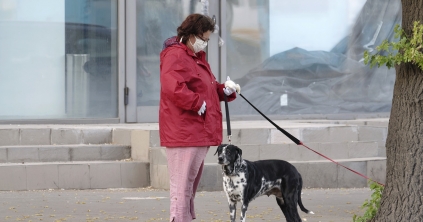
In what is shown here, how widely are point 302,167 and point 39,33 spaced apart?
585 centimetres

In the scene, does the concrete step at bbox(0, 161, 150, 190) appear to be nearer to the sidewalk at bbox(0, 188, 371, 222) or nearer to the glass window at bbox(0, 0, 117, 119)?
the sidewalk at bbox(0, 188, 371, 222)

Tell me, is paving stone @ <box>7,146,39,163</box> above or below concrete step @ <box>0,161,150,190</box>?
above

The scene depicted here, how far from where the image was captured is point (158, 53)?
15.0m

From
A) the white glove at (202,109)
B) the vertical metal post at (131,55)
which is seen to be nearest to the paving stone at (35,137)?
the vertical metal post at (131,55)

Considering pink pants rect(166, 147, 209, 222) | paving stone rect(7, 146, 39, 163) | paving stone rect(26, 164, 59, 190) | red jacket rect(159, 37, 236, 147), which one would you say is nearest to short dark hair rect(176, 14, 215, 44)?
red jacket rect(159, 37, 236, 147)

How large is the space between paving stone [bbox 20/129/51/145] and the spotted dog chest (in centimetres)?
589

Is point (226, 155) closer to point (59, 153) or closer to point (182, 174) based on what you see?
point (182, 174)

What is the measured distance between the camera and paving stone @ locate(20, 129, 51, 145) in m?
12.1

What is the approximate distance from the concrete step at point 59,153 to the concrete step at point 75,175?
1.30ft

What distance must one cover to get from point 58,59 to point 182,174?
8.51m

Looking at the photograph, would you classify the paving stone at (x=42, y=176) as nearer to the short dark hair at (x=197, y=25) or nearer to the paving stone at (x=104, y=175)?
the paving stone at (x=104, y=175)

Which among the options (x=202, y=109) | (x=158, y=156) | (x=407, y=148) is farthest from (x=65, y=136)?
(x=407, y=148)

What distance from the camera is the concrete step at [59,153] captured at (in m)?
11.5

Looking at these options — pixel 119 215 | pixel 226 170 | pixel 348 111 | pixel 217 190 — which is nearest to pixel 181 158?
pixel 226 170
